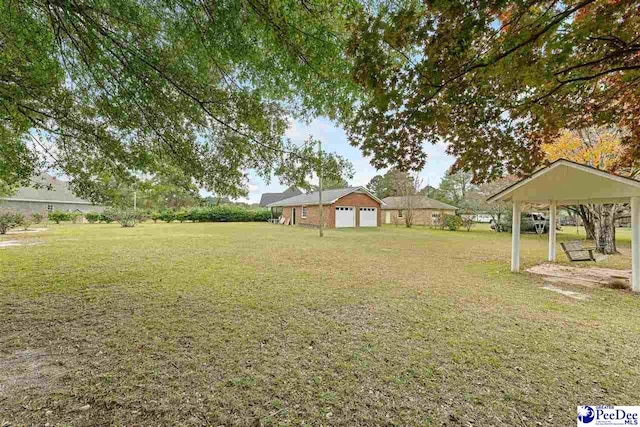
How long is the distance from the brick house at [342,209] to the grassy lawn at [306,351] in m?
18.3

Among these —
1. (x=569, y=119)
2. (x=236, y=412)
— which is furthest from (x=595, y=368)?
(x=236, y=412)

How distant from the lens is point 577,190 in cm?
698

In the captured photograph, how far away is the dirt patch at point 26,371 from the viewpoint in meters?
2.48

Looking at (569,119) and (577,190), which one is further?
(577,190)

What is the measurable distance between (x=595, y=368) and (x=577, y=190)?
578cm

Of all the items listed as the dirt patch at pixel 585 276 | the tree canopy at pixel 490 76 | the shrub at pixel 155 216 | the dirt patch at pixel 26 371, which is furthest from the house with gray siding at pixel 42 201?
the dirt patch at pixel 585 276

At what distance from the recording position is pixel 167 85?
4.53 metres

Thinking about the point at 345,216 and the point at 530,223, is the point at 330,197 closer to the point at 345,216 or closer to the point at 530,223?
the point at 345,216

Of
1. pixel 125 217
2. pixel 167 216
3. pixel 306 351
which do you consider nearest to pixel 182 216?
pixel 167 216

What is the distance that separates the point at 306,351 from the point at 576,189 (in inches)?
306

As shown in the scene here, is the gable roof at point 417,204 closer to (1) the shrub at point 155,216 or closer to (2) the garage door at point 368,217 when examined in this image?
(2) the garage door at point 368,217

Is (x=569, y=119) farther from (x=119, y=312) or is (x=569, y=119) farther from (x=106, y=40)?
(x=119, y=312)

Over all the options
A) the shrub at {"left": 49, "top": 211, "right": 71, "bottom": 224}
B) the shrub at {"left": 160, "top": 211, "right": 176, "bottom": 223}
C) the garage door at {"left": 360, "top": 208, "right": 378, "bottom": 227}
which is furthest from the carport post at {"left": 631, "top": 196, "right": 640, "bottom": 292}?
the shrub at {"left": 49, "top": 211, "right": 71, "bottom": 224}

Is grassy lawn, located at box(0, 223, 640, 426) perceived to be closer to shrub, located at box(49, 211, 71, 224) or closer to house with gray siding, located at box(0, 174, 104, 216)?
shrub, located at box(49, 211, 71, 224)
